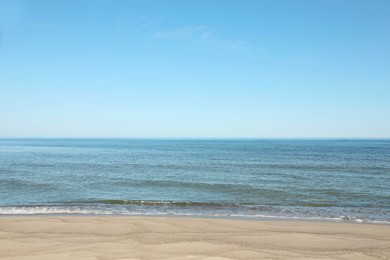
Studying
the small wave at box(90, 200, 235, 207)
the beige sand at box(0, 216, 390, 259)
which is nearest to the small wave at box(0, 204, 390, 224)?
the small wave at box(90, 200, 235, 207)

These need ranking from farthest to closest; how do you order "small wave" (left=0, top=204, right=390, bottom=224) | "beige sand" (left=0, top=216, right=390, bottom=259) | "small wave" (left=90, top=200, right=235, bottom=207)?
"small wave" (left=90, top=200, right=235, bottom=207)
"small wave" (left=0, top=204, right=390, bottom=224)
"beige sand" (left=0, top=216, right=390, bottom=259)

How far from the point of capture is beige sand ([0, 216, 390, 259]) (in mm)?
7109

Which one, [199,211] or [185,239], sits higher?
[185,239]

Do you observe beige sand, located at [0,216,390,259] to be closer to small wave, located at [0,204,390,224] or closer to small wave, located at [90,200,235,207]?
small wave, located at [0,204,390,224]

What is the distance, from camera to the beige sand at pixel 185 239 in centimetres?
711

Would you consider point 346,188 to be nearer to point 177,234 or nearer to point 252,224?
point 252,224

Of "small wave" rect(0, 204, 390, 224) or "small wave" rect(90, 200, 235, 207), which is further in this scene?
"small wave" rect(90, 200, 235, 207)

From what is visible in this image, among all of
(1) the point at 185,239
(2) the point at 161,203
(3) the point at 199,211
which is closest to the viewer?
(1) the point at 185,239

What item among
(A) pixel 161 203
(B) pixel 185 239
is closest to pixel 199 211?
(A) pixel 161 203

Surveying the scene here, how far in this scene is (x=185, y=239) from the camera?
28.0 feet

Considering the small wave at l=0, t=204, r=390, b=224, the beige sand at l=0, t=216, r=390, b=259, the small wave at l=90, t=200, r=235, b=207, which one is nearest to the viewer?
the beige sand at l=0, t=216, r=390, b=259

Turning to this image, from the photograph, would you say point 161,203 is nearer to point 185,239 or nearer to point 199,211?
point 199,211

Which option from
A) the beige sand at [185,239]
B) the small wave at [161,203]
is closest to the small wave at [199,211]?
the small wave at [161,203]

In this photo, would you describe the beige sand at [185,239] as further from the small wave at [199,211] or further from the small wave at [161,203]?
the small wave at [161,203]
